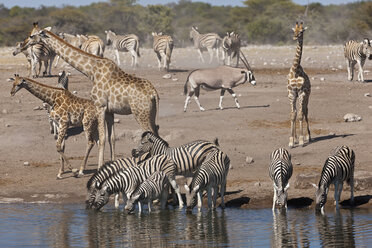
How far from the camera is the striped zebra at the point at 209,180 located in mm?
12492

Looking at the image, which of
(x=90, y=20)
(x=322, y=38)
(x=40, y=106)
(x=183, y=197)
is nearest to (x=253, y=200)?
(x=183, y=197)

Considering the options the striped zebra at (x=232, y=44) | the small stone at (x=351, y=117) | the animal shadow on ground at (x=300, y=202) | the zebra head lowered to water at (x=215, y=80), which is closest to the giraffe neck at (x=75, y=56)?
the animal shadow on ground at (x=300, y=202)

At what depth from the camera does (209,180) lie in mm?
12617

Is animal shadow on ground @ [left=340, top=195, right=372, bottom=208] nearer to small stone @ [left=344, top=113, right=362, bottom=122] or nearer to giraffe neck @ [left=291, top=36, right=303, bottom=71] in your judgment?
giraffe neck @ [left=291, top=36, right=303, bottom=71]

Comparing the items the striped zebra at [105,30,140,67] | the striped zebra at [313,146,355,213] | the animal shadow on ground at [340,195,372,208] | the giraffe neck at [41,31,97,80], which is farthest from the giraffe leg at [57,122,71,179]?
the striped zebra at [105,30,140,67]

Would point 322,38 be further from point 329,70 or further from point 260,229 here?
point 260,229

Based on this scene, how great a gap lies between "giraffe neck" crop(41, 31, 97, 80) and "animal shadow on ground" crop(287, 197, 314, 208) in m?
4.87

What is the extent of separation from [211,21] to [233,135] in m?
52.7

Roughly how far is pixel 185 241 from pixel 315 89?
14185 millimetres

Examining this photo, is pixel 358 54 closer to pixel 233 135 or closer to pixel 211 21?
pixel 233 135

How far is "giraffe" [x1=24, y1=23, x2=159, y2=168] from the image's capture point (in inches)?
611

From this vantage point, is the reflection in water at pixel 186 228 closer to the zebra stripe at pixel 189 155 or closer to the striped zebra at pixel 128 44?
the zebra stripe at pixel 189 155

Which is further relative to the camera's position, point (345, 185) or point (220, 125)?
point (220, 125)

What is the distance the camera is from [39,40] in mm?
16281
